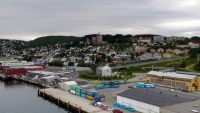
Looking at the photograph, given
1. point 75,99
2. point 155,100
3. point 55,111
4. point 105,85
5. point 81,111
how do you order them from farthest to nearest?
point 105,85 → point 75,99 → point 55,111 → point 81,111 → point 155,100

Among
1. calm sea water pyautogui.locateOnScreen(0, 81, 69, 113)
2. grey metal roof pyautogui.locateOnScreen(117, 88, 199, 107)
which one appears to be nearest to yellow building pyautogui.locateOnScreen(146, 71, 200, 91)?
grey metal roof pyautogui.locateOnScreen(117, 88, 199, 107)

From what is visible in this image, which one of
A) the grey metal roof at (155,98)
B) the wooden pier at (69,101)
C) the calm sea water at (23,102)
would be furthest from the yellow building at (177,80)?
the calm sea water at (23,102)

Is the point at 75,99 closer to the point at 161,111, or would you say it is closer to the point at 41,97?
the point at 41,97

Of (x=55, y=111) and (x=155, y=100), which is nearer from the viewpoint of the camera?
(x=155, y=100)

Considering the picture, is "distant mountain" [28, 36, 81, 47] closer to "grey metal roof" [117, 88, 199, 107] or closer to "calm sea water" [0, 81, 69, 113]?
"calm sea water" [0, 81, 69, 113]

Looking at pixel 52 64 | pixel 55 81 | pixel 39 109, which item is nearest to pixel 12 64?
pixel 52 64

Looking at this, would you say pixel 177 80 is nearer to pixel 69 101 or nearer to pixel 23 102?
pixel 69 101

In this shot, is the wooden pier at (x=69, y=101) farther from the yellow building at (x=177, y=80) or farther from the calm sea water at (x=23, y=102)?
the yellow building at (x=177, y=80)
